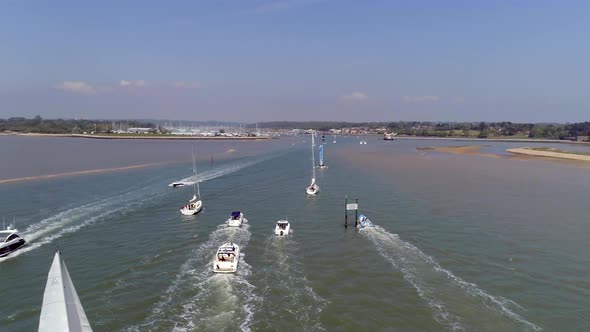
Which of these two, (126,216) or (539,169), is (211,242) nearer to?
(126,216)

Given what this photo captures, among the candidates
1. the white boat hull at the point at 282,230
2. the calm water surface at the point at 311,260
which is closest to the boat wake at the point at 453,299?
the calm water surface at the point at 311,260

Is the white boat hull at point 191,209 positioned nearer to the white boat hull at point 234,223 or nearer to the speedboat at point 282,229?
the white boat hull at point 234,223

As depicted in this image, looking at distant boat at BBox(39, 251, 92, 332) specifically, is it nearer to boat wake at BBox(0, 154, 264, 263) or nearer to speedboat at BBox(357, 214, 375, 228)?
boat wake at BBox(0, 154, 264, 263)

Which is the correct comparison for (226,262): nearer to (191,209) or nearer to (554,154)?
(191,209)

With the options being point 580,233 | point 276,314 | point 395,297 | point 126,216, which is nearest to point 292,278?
point 276,314

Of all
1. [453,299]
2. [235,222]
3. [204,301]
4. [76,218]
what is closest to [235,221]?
[235,222]

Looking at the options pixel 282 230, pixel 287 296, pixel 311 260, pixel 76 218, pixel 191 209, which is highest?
pixel 191 209
